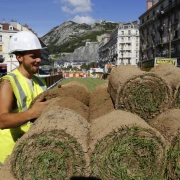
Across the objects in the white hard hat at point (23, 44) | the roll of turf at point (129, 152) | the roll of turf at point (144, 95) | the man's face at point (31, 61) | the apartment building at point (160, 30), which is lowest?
the roll of turf at point (129, 152)

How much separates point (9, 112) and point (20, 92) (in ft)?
1.15

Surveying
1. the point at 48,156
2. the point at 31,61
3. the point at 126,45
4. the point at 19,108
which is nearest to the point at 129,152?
the point at 48,156

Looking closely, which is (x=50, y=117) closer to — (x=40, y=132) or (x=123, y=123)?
(x=40, y=132)

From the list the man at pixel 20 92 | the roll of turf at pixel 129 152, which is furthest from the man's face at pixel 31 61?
the roll of turf at pixel 129 152

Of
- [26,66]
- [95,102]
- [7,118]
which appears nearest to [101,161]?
[7,118]

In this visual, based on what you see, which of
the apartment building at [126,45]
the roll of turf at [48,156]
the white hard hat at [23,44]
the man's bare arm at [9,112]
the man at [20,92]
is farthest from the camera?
the apartment building at [126,45]

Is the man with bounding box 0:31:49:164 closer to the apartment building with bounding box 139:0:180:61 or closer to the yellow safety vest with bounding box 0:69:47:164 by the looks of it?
the yellow safety vest with bounding box 0:69:47:164

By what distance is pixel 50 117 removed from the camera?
3.41 m

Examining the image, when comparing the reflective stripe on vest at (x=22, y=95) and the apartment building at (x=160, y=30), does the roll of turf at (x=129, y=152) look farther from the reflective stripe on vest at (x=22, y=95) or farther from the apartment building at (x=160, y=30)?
the apartment building at (x=160, y=30)

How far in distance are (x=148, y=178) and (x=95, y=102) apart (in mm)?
3101

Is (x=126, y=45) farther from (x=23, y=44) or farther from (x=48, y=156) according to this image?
(x=48, y=156)

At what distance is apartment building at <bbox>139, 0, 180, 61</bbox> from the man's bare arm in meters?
48.5

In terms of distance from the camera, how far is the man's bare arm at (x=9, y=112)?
3143 mm

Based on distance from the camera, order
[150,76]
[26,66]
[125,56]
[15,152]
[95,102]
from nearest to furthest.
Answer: [15,152], [26,66], [150,76], [95,102], [125,56]
